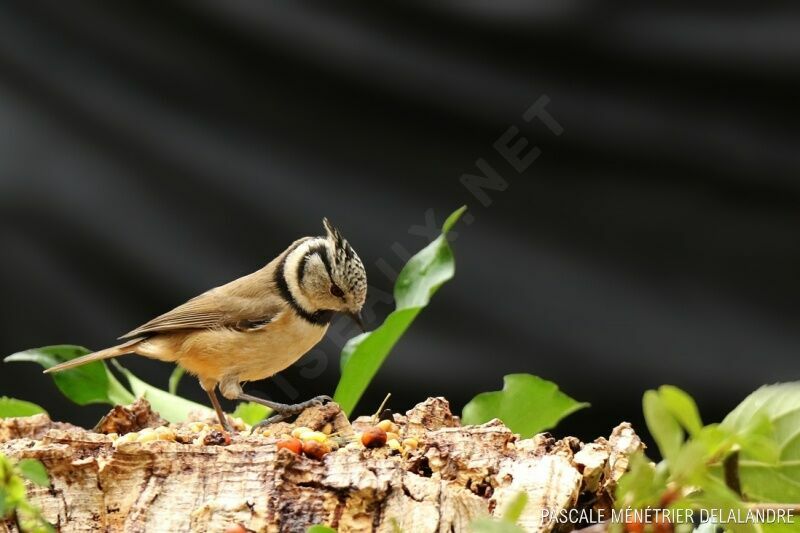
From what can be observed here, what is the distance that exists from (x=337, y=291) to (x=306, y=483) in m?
0.92

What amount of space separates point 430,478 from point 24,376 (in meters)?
2.32

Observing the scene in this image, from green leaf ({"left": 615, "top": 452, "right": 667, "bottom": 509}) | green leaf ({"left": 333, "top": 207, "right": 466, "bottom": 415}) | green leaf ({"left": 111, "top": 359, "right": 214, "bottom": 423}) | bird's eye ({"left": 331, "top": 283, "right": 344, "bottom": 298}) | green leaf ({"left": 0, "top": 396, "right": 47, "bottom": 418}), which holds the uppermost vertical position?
bird's eye ({"left": 331, "top": 283, "right": 344, "bottom": 298})

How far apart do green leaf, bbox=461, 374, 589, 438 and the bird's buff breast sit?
0.55 m

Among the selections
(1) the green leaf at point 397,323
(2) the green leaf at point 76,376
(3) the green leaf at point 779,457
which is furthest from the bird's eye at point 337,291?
(3) the green leaf at point 779,457

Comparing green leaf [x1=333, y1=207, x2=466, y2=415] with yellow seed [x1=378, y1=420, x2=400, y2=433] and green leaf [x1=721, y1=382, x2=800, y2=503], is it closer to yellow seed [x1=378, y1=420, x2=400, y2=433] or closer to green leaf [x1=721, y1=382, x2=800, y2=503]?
yellow seed [x1=378, y1=420, x2=400, y2=433]

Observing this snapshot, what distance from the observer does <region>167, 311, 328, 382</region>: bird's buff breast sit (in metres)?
1.87

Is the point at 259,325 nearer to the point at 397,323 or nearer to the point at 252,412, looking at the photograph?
the point at 252,412

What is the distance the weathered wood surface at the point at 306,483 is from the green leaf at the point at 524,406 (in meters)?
0.30

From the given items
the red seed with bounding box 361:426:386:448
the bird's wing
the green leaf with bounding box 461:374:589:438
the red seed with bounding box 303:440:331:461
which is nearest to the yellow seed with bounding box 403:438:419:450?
the red seed with bounding box 361:426:386:448

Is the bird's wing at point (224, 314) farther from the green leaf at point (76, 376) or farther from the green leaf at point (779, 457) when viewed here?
the green leaf at point (779, 457)

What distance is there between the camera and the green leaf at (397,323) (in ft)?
4.94

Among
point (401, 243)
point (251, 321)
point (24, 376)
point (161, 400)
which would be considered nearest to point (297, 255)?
point (251, 321)

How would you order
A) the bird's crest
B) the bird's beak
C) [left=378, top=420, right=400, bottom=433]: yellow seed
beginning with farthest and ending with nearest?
the bird's beak
the bird's crest
[left=378, top=420, right=400, bottom=433]: yellow seed

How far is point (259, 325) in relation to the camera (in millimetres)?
1888
